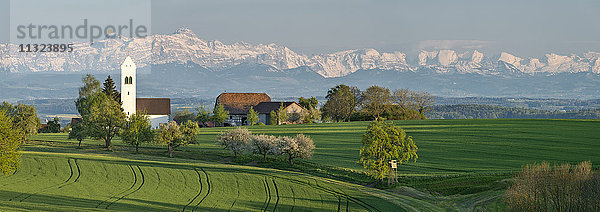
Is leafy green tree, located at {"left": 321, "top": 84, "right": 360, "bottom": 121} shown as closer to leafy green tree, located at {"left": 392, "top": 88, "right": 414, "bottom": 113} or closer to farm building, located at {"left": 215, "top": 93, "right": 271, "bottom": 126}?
leafy green tree, located at {"left": 392, "top": 88, "right": 414, "bottom": 113}

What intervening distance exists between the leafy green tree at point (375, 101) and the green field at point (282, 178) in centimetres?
5023

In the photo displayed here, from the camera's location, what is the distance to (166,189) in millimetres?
41406

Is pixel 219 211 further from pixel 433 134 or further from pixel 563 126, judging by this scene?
pixel 563 126

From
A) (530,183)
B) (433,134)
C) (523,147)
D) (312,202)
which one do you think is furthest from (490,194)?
(433,134)

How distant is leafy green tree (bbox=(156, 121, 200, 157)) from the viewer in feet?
217

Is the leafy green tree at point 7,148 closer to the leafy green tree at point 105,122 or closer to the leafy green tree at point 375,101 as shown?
the leafy green tree at point 105,122

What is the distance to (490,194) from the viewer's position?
134 ft

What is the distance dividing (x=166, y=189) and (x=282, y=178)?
10.2m

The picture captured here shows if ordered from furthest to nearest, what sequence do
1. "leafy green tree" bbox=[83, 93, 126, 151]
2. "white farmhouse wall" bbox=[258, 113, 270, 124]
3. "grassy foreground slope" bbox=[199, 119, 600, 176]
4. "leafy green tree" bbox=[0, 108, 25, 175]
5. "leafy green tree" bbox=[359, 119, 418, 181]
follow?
"white farmhouse wall" bbox=[258, 113, 270, 124], "leafy green tree" bbox=[83, 93, 126, 151], "grassy foreground slope" bbox=[199, 119, 600, 176], "leafy green tree" bbox=[359, 119, 418, 181], "leafy green tree" bbox=[0, 108, 25, 175]

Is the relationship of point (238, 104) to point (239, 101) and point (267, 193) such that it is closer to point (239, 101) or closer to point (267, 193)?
point (239, 101)

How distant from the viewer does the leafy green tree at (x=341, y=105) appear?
134m

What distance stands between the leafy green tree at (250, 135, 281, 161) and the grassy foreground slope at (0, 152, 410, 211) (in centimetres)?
723

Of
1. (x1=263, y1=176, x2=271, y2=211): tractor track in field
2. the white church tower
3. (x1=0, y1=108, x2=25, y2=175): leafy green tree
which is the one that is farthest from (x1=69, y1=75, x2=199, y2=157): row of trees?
the white church tower

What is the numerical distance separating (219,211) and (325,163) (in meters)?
25.5
